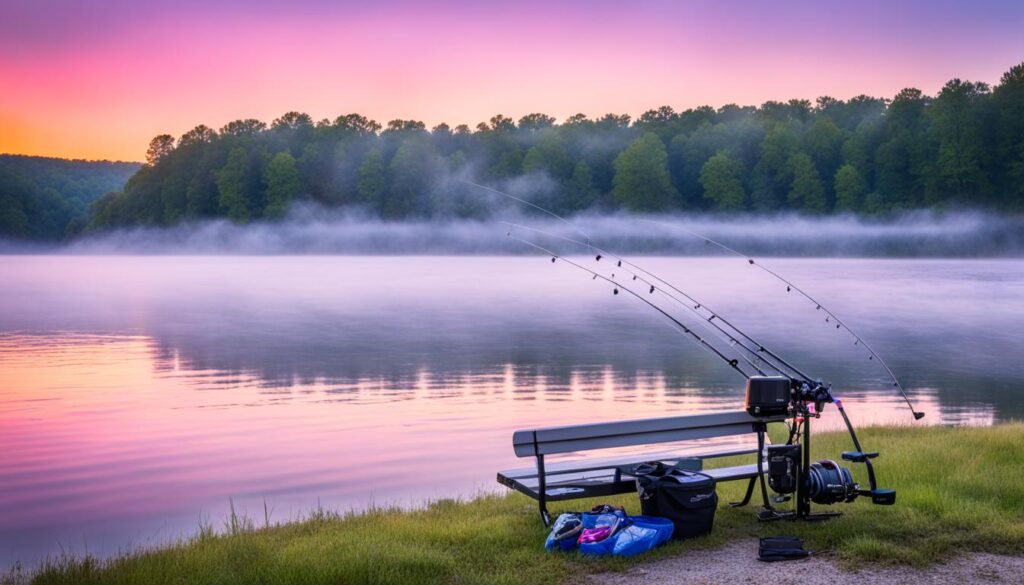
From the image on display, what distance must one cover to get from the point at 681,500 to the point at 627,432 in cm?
63

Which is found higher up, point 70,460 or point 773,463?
point 773,463

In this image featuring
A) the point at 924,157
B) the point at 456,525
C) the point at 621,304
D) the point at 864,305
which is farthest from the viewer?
the point at 924,157

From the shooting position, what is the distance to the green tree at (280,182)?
157 meters

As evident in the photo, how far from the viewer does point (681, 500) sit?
7723mm

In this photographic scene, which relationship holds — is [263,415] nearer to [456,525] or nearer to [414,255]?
[456,525]

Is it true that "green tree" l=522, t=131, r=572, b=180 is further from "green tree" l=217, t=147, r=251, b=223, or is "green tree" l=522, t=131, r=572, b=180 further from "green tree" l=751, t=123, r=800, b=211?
"green tree" l=217, t=147, r=251, b=223

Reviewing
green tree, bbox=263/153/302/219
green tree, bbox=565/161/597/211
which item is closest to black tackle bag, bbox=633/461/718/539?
green tree, bbox=565/161/597/211

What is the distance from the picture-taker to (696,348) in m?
34.7

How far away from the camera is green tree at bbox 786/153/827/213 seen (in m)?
136

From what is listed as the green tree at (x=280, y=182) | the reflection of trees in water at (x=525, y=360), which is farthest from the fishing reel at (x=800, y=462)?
the green tree at (x=280, y=182)

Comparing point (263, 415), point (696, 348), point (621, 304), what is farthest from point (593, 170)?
point (263, 415)

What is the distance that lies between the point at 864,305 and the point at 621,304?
1345 centimetres

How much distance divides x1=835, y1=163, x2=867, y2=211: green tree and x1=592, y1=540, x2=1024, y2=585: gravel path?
13158cm

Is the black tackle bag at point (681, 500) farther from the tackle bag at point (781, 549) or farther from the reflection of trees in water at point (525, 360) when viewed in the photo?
the reflection of trees in water at point (525, 360)
